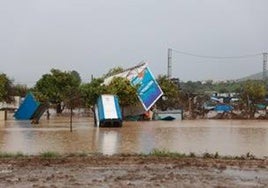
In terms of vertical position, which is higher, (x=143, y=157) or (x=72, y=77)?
(x=72, y=77)

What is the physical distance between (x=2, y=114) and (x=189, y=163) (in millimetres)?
39424

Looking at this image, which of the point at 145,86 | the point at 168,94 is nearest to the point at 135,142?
the point at 145,86

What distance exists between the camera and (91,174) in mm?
10352

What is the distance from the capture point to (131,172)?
10664mm

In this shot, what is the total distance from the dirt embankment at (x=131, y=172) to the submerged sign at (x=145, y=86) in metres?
35.5

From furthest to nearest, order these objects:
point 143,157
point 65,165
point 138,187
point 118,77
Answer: point 118,77 < point 143,157 < point 65,165 < point 138,187

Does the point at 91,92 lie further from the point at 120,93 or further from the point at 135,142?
the point at 135,142

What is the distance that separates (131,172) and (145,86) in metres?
39.2

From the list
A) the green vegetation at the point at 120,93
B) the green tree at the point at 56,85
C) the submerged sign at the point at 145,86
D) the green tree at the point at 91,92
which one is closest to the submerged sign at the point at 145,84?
the submerged sign at the point at 145,86

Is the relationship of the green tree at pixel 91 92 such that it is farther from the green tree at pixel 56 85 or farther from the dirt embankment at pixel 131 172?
the dirt embankment at pixel 131 172

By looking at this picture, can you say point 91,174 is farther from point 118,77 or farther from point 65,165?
point 118,77

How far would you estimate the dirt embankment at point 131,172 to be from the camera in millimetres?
9148

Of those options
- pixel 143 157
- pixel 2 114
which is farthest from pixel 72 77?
pixel 143 157

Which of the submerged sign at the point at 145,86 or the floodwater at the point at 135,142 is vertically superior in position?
the submerged sign at the point at 145,86
